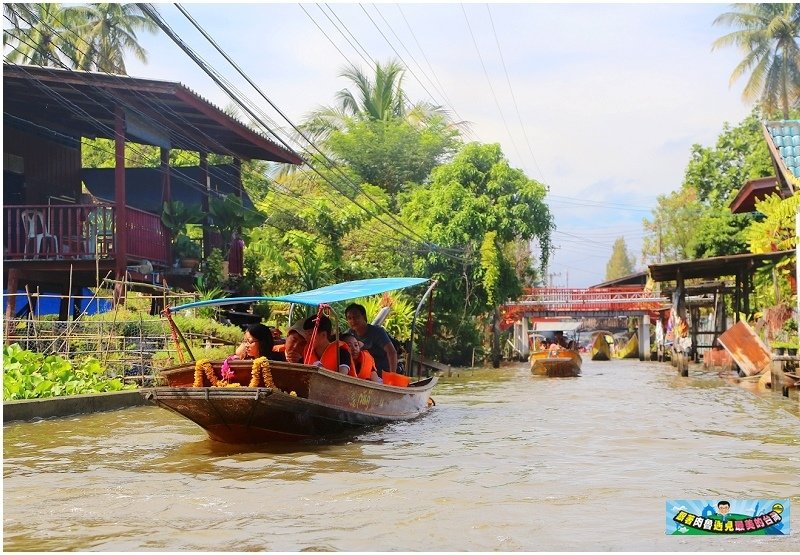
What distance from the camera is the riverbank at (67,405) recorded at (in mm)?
12278

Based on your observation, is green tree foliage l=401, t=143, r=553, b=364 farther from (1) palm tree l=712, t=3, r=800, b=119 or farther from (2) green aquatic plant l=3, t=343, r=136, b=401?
(2) green aquatic plant l=3, t=343, r=136, b=401

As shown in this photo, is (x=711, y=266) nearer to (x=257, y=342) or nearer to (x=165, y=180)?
(x=165, y=180)

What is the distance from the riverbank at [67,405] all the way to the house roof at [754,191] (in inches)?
625

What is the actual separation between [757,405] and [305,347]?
8164 millimetres

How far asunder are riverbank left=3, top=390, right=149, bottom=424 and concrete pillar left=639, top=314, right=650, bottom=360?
44025mm

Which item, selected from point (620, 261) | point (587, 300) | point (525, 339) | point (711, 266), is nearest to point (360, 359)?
point (711, 266)

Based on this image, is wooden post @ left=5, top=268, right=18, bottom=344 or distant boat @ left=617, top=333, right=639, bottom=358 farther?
distant boat @ left=617, top=333, right=639, bottom=358

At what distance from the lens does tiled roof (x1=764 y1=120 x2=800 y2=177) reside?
20.7 metres

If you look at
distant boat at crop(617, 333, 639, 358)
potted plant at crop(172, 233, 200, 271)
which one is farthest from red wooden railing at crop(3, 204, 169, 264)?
distant boat at crop(617, 333, 639, 358)

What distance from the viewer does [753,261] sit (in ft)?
79.8

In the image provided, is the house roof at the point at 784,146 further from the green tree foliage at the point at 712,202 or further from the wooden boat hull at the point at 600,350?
the wooden boat hull at the point at 600,350

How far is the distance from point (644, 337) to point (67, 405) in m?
46.7

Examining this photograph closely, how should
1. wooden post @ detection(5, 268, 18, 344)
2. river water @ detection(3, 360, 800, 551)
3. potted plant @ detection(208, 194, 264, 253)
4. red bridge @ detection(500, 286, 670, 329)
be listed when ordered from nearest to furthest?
river water @ detection(3, 360, 800, 551) < wooden post @ detection(5, 268, 18, 344) < potted plant @ detection(208, 194, 264, 253) < red bridge @ detection(500, 286, 670, 329)

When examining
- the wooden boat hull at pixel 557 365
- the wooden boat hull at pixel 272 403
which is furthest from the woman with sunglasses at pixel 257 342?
the wooden boat hull at pixel 557 365
